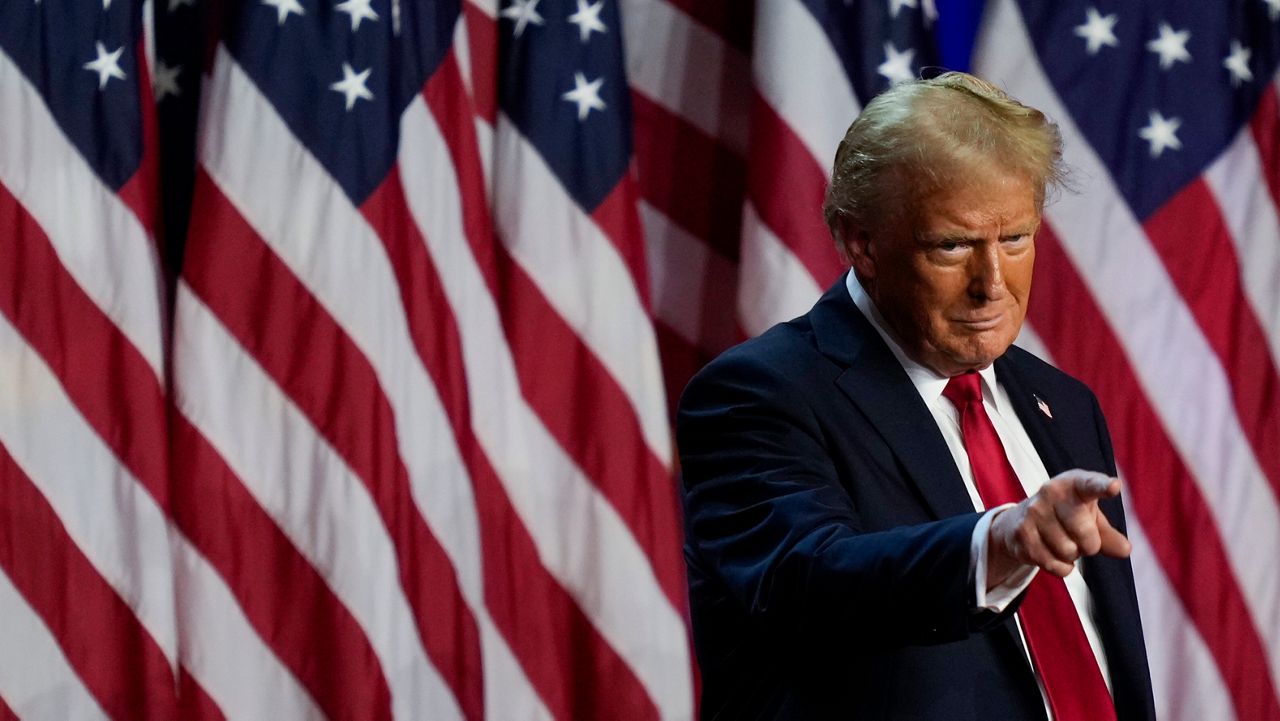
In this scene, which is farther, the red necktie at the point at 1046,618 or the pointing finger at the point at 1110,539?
the red necktie at the point at 1046,618

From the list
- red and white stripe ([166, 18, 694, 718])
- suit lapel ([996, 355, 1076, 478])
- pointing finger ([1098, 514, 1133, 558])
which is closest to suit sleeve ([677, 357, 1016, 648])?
pointing finger ([1098, 514, 1133, 558])

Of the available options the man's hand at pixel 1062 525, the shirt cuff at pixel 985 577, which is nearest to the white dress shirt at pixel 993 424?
the shirt cuff at pixel 985 577

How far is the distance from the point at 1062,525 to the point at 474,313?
2.30 meters

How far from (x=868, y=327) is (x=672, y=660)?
6.07 ft

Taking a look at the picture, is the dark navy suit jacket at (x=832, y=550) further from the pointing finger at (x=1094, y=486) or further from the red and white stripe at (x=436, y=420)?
the red and white stripe at (x=436, y=420)

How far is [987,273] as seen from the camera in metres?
1.52

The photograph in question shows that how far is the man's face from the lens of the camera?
1.49m

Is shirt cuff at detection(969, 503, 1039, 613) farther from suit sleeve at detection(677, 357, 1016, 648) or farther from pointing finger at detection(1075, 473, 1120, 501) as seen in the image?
pointing finger at detection(1075, 473, 1120, 501)

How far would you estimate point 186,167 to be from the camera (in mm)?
3455

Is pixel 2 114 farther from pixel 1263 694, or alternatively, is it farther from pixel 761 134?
pixel 1263 694

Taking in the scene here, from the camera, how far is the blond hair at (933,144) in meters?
1.48

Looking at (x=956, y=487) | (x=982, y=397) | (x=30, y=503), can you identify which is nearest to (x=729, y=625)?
(x=956, y=487)

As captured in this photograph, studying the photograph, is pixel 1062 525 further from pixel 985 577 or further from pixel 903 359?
pixel 903 359

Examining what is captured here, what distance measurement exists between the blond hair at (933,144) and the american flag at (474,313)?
1729mm
